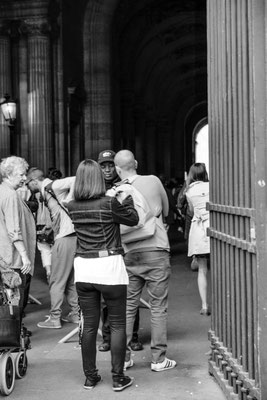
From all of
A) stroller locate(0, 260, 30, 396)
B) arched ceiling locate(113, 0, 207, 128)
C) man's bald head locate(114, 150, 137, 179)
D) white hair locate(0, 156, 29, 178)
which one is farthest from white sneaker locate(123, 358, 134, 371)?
arched ceiling locate(113, 0, 207, 128)

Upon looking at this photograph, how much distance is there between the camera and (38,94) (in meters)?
17.1

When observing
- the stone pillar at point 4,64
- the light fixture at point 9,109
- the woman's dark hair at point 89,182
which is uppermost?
the stone pillar at point 4,64

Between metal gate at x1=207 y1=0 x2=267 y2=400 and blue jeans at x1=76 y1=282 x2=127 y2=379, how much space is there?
0.78m

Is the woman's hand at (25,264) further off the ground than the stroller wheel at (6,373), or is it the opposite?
the woman's hand at (25,264)

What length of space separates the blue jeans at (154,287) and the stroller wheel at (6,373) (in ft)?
3.58

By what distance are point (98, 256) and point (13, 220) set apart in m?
1.33

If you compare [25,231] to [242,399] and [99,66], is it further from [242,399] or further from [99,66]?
[99,66]

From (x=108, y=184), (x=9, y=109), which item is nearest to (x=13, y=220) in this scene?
(x=108, y=184)

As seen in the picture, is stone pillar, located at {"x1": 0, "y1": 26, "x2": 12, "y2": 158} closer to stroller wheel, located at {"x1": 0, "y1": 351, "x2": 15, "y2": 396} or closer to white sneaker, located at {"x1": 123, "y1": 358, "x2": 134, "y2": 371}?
white sneaker, located at {"x1": 123, "y1": 358, "x2": 134, "y2": 371}

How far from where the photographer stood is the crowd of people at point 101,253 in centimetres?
540

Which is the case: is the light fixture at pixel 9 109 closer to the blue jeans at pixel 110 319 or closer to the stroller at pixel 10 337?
the stroller at pixel 10 337

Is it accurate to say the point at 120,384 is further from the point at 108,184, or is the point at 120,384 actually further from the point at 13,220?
the point at 108,184

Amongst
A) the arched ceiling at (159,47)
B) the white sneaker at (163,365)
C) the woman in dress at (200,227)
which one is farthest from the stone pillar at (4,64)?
the white sneaker at (163,365)

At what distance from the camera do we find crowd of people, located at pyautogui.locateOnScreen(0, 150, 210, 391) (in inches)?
213
